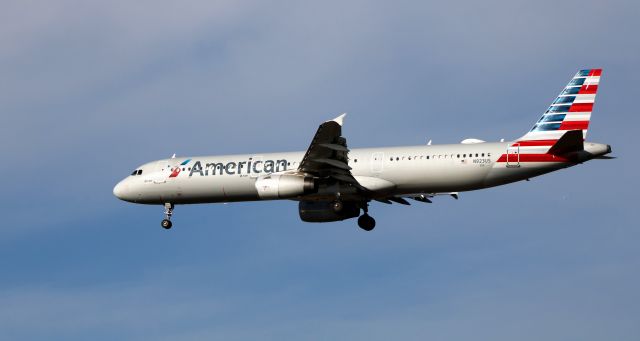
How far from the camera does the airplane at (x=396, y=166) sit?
43.7m

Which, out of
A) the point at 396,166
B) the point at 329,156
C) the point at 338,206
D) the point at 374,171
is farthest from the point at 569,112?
the point at 338,206

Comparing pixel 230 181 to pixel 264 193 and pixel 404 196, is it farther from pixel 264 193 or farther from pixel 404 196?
pixel 404 196

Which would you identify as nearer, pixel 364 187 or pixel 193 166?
pixel 364 187

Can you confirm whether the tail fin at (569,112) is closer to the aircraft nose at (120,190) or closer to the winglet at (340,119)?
the winglet at (340,119)

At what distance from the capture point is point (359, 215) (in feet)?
165

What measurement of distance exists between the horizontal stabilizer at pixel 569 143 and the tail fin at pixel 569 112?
1326 millimetres

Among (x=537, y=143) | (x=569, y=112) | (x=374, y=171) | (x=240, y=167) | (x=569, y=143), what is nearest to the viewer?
(x=569, y=143)

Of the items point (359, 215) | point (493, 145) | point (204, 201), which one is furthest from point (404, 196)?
point (204, 201)

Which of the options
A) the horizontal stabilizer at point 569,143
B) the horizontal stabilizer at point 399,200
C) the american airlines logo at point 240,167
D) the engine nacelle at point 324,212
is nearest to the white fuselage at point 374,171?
the american airlines logo at point 240,167

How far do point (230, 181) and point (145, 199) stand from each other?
500 cm

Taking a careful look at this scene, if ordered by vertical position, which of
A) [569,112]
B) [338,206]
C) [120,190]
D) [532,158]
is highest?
[569,112]

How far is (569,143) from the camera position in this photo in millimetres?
42562

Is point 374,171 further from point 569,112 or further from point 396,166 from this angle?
point 569,112

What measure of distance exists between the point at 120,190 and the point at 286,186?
411 inches
